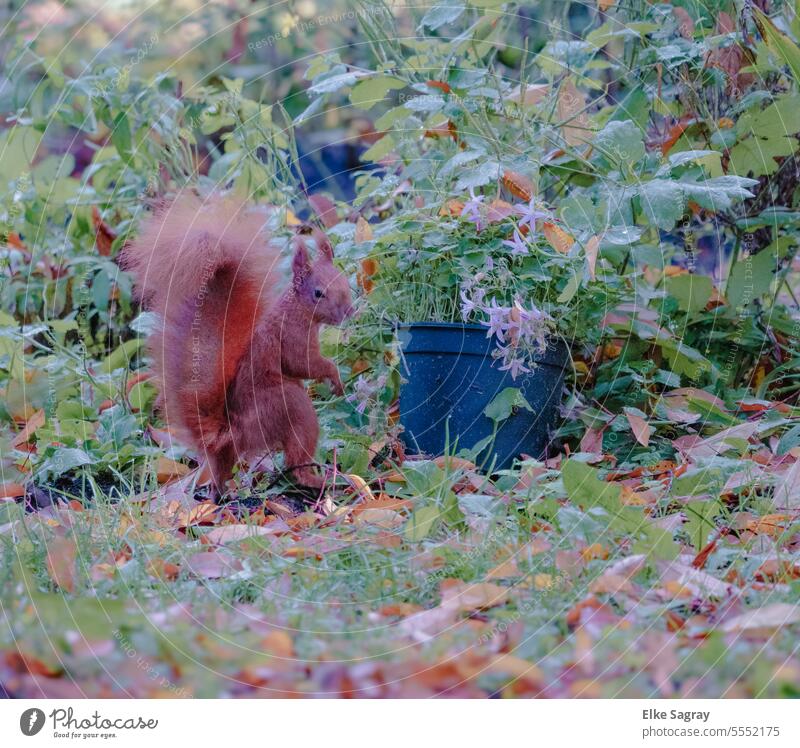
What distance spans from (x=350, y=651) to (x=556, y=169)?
1208mm

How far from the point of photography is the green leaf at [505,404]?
1880mm

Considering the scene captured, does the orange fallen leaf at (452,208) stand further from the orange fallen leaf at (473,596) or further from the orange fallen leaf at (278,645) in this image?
the orange fallen leaf at (278,645)

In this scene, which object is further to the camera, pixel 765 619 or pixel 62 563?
pixel 62 563

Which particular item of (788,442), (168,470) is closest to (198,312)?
(168,470)

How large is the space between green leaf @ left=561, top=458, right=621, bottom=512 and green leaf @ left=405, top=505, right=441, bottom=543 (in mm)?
200

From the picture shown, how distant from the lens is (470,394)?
1.93m

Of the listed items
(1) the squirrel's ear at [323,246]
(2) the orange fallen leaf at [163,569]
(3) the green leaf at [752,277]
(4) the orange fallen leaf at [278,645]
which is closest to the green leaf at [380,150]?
(1) the squirrel's ear at [323,246]

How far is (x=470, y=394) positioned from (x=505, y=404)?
82mm

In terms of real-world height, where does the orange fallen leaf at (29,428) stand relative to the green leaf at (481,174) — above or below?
below

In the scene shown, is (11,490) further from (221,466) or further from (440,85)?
(440,85)

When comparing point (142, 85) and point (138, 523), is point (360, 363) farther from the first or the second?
point (142, 85)

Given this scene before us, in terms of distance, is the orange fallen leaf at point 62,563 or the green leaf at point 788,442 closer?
the orange fallen leaf at point 62,563

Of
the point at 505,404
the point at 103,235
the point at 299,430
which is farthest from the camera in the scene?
the point at 103,235

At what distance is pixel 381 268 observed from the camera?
2.06 m
